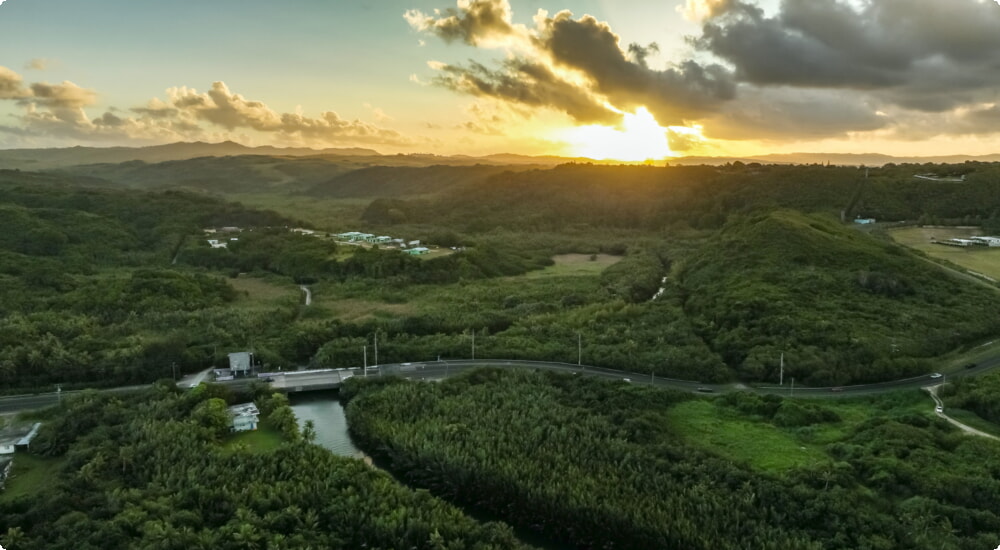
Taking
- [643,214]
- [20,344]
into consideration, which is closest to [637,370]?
[20,344]

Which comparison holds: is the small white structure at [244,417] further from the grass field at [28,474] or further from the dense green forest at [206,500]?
the grass field at [28,474]

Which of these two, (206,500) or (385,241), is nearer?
(206,500)

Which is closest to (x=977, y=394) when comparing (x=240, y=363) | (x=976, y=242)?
(x=240, y=363)

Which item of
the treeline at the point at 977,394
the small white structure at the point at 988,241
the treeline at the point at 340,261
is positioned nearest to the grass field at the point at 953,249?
the small white structure at the point at 988,241

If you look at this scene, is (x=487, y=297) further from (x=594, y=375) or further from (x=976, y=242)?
(x=976, y=242)

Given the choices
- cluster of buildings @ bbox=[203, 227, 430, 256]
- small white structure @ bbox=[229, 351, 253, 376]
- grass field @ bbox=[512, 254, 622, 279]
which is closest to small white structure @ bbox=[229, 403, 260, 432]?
small white structure @ bbox=[229, 351, 253, 376]

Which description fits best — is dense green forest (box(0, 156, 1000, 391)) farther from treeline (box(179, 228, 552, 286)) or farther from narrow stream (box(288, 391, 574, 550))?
narrow stream (box(288, 391, 574, 550))
